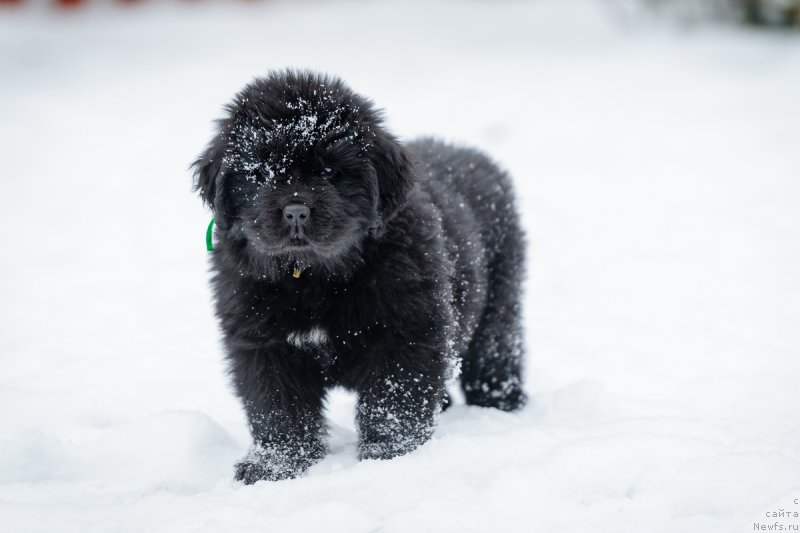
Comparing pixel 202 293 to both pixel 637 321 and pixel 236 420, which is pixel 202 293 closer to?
pixel 236 420

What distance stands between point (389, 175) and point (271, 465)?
1.19 meters

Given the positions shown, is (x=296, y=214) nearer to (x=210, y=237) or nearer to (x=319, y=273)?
(x=319, y=273)

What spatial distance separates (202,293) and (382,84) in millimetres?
5949

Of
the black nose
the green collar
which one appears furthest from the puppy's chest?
the green collar

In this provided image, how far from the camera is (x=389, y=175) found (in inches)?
124

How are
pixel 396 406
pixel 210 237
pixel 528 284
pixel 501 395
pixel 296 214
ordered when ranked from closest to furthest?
pixel 296 214 → pixel 396 406 → pixel 210 237 → pixel 501 395 → pixel 528 284

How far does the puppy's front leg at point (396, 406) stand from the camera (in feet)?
10.2

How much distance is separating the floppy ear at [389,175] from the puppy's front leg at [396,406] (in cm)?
59

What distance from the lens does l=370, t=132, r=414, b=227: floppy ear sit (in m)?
3.13

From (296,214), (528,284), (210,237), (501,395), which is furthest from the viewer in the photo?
(528,284)

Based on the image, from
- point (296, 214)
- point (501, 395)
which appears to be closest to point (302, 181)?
point (296, 214)

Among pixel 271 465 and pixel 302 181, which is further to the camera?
pixel 271 465

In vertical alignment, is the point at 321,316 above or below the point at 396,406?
above

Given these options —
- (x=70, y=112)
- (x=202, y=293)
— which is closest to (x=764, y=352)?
(x=202, y=293)
